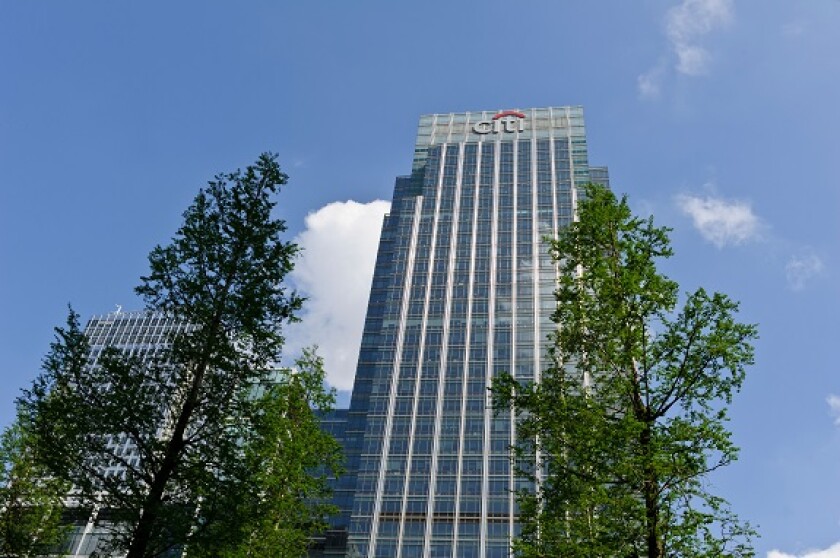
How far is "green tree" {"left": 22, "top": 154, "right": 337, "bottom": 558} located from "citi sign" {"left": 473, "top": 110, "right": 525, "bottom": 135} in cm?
10718

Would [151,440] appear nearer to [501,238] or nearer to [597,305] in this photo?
[597,305]

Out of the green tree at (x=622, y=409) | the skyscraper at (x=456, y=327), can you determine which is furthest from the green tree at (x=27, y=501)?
the skyscraper at (x=456, y=327)

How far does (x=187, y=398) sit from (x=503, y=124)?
113 metres

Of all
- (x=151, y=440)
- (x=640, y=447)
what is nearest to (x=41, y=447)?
(x=151, y=440)

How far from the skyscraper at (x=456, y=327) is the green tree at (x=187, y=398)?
47.8 m

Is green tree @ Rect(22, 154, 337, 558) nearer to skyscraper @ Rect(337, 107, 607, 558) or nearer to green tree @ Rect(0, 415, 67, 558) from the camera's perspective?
green tree @ Rect(0, 415, 67, 558)

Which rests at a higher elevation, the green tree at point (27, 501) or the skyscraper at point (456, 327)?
the skyscraper at point (456, 327)

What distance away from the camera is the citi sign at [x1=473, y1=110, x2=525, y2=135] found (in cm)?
11965

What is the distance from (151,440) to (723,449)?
1327cm

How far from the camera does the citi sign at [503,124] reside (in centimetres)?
11965

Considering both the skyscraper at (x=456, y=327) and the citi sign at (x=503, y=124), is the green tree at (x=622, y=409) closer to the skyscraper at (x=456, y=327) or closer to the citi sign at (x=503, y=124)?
the skyscraper at (x=456, y=327)

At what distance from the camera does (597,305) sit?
17047 millimetres

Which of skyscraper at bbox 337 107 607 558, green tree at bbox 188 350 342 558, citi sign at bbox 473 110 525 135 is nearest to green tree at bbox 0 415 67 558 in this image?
green tree at bbox 188 350 342 558

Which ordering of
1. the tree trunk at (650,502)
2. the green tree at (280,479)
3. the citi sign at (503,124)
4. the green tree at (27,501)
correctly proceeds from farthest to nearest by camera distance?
1. the citi sign at (503,124)
2. the green tree at (27,501)
3. the green tree at (280,479)
4. the tree trunk at (650,502)
